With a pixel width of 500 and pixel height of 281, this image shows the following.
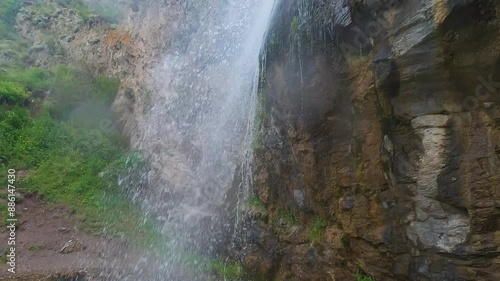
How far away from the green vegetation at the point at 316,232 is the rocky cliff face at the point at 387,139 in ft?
0.11

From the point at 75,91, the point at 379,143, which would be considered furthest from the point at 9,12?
the point at 379,143

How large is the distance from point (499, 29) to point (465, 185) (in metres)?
1.32

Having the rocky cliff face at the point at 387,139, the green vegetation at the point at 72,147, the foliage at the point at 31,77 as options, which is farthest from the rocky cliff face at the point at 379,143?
the foliage at the point at 31,77

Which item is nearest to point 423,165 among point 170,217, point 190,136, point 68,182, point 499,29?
point 499,29

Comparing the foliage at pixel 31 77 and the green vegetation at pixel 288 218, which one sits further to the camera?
the foliage at pixel 31 77

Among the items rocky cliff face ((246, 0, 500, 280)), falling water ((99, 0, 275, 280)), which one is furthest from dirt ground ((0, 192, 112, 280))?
rocky cliff face ((246, 0, 500, 280))

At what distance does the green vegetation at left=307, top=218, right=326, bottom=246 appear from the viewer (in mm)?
5137

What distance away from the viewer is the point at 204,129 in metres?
9.12

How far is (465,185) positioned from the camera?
3.33 metres

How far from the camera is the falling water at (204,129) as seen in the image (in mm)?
7410

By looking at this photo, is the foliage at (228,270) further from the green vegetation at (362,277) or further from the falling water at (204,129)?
the green vegetation at (362,277)

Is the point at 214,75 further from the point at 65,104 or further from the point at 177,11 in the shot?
the point at 65,104

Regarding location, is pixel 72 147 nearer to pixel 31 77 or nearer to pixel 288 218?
pixel 31 77

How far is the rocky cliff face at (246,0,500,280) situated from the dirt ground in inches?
139
